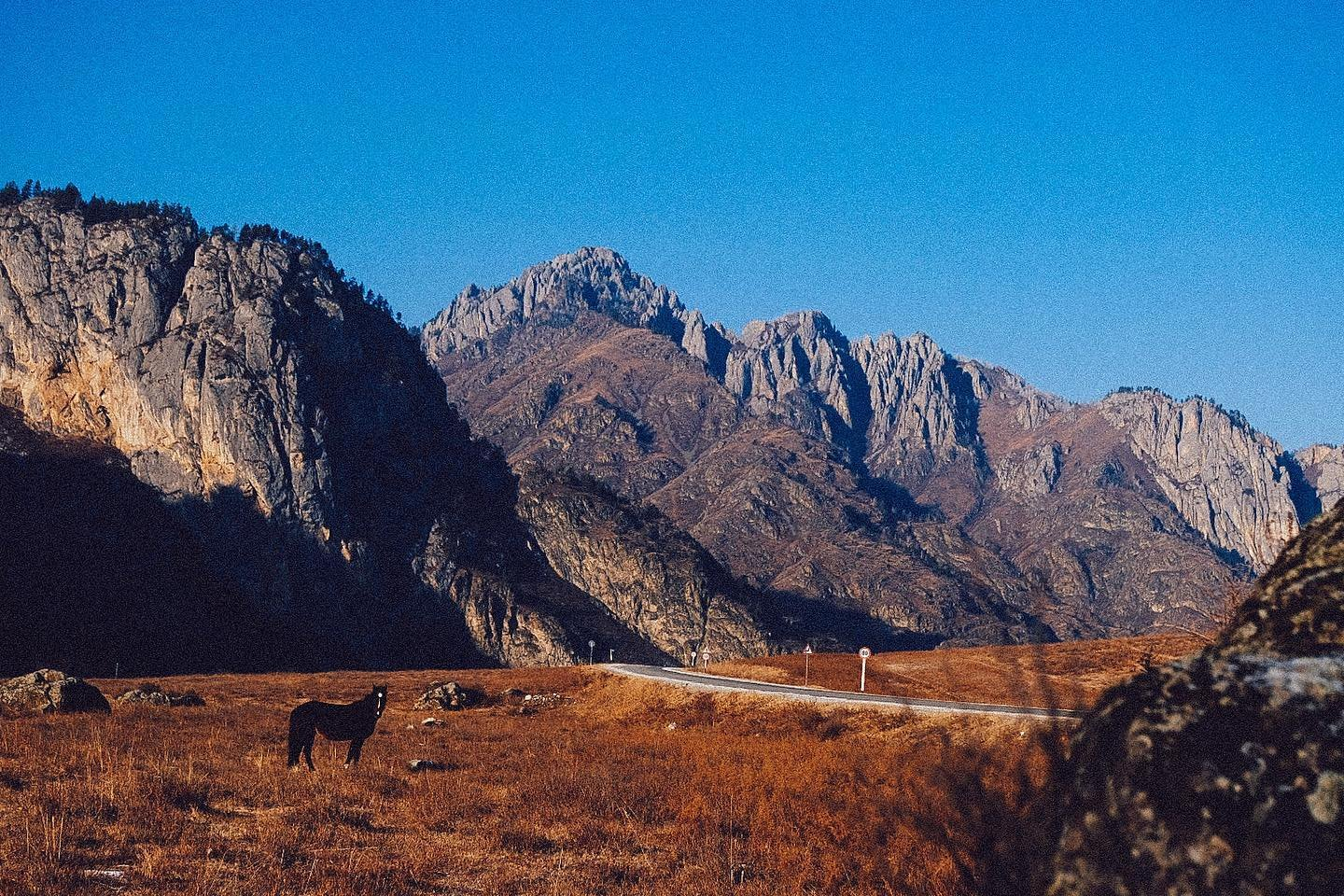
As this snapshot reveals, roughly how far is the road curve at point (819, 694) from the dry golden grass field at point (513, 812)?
159 cm

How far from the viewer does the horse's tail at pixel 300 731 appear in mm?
23016

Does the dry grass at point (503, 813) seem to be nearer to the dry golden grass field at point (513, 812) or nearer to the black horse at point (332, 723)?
the dry golden grass field at point (513, 812)

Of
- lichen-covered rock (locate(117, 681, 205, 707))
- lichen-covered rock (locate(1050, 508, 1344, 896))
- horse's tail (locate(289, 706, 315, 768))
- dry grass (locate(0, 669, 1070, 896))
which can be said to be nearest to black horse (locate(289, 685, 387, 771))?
horse's tail (locate(289, 706, 315, 768))

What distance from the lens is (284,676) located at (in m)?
77.9

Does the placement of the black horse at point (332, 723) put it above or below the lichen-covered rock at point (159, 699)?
above

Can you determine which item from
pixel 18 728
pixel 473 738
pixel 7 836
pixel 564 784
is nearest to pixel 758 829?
pixel 564 784

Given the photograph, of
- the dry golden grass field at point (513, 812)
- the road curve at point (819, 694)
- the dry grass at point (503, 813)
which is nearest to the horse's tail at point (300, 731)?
the dry grass at point (503, 813)

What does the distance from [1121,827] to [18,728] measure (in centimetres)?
3194

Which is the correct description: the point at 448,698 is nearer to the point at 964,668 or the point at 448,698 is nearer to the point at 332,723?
the point at 964,668

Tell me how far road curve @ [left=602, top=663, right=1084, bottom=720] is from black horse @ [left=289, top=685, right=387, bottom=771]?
42.3 ft

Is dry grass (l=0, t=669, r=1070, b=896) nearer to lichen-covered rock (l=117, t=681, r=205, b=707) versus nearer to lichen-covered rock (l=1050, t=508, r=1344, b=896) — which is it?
lichen-covered rock (l=1050, t=508, r=1344, b=896)

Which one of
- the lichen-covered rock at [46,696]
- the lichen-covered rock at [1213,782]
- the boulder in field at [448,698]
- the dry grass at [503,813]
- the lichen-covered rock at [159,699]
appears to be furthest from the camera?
the boulder in field at [448,698]

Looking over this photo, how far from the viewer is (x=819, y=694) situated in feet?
145

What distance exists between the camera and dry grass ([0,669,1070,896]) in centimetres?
1304
